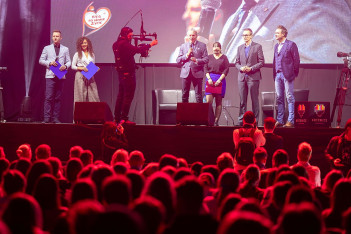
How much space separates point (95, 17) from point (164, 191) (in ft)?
31.8

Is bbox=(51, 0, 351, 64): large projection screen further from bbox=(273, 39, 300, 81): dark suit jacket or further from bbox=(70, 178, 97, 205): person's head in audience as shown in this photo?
bbox=(70, 178, 97, 205): person's head in audience

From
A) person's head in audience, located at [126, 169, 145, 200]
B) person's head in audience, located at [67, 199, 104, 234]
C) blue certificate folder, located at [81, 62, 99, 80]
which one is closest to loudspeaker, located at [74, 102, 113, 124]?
blue certificate folder, located at [81, 62, 99, 80]

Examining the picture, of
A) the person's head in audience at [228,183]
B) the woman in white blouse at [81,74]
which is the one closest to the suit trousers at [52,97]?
A: the woman in white blouse at [81,74]

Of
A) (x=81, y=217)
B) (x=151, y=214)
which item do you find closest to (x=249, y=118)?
(x=151, y=214)

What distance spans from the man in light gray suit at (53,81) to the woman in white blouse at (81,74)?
24 cm

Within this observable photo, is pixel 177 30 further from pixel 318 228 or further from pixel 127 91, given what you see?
pixel 318 228

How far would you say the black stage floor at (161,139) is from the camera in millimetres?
7711

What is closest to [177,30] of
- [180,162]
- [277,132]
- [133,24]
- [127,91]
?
[133,24]

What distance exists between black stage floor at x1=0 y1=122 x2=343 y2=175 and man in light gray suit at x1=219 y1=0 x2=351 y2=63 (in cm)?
374

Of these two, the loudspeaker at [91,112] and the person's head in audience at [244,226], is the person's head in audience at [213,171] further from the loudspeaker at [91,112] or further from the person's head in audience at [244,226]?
the loudspeaker at [91,112]

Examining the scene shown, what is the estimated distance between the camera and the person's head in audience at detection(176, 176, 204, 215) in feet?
8.52

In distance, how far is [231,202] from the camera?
272 cm

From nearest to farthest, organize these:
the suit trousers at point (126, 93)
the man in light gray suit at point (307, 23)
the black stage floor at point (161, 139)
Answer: the black stage floor at point (161, 139) → the suit trousers at point (126, 93) → the man in light gray suit at point (307, 23)

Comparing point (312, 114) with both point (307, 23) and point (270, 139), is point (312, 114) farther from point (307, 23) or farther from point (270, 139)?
point (307, 23)
